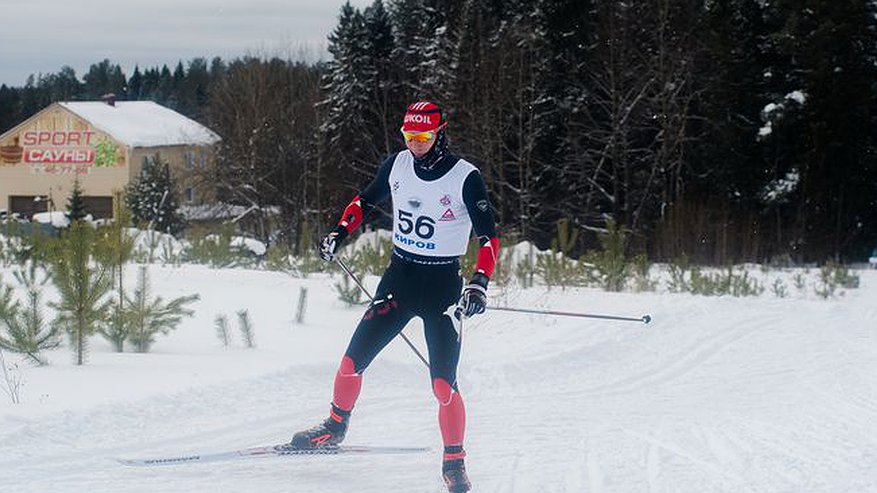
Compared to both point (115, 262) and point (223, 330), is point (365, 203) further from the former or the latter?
point (223, 330)

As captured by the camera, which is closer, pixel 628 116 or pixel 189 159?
pixel 628 116

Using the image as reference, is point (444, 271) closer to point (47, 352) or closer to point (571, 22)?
point (47, 352)

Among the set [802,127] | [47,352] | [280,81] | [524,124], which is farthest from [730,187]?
[47,352]

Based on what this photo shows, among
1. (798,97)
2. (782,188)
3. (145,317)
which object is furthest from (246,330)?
(798,97)

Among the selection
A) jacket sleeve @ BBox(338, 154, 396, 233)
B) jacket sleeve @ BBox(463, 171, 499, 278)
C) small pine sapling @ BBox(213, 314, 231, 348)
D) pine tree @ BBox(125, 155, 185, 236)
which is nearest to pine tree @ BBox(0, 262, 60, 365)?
small pine sapling @ BBox(213, 314, 231, 348)

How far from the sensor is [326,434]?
20.6 feet

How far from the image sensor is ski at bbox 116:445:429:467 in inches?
235

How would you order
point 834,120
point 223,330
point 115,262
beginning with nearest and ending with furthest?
point 115,262
point 223,330
point 834,120

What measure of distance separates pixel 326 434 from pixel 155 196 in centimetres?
4145

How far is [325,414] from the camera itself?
7.83m

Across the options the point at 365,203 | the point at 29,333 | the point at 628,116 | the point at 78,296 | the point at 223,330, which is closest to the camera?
the point at 365,203

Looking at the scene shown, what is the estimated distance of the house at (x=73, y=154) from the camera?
66438 mm

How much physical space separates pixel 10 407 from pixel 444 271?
2.87 m

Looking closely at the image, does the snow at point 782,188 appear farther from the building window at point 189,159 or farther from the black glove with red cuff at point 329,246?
the building window at point 189,159
